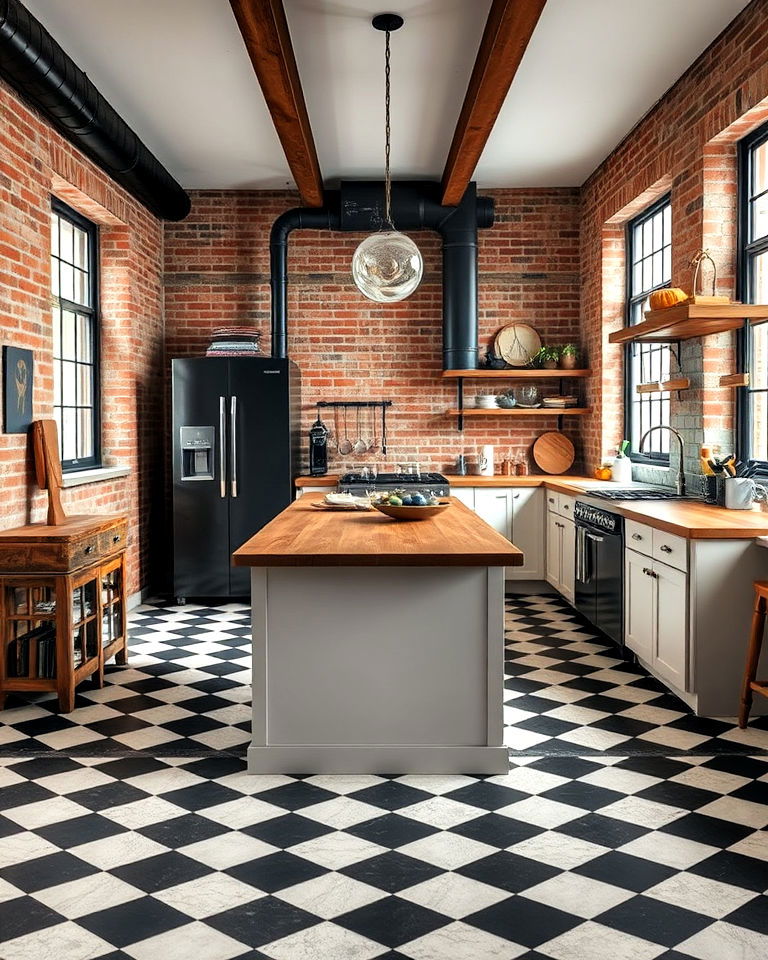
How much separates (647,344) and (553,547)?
5.25 feet

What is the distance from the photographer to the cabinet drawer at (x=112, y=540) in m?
4.67

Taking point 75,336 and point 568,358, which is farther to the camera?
point 568,358

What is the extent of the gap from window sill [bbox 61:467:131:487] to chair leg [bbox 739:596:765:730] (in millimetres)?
3618

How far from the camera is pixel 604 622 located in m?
5.37

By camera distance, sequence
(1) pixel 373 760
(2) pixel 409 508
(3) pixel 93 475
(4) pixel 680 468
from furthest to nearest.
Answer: (3) pixel 93 475, (4) pixel 680 468, (2) pixel 409 508, (1) pixel 373 760

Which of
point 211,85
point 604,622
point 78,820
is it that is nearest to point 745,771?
point 604,622

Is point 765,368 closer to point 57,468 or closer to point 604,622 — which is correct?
point 604,622

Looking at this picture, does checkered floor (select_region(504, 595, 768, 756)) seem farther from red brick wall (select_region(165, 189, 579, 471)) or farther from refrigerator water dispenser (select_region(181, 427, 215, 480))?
refrigerator water dispenser (select_region(181, 427, 215, 480))

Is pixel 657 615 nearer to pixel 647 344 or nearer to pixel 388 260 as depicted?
pixel 388 260

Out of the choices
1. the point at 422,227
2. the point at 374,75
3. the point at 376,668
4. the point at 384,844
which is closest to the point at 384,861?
the point at 384,844

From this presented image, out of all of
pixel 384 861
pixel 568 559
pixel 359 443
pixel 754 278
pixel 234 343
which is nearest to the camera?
pixel 384 861

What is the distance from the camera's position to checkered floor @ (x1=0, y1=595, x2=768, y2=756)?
3.72 m

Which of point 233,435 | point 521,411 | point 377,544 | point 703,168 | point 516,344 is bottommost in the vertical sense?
point 377,544

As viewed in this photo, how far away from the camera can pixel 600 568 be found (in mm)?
5414
